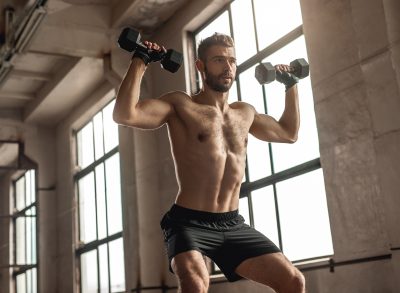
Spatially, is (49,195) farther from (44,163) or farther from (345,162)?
(345,162)

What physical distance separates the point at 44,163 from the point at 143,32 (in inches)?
159

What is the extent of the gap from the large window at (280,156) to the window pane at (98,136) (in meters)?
3.43

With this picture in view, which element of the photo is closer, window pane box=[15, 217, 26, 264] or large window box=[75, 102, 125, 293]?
large window box=[75, 102, 125, 293]

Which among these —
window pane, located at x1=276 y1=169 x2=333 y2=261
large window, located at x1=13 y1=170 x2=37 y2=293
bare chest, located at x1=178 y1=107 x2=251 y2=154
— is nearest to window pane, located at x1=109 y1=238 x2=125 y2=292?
large window, located at x1=13 y1=170 x2=37 y2=293

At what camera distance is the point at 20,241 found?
1173 cm

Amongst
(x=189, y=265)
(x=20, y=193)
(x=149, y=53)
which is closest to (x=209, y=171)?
(x=189, y=265)

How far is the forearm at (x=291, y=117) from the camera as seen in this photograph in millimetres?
2977

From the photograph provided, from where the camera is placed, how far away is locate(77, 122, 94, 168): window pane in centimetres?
927

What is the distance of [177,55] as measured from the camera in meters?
2.66

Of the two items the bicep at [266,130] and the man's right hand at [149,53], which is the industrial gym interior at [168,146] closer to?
the bicep at [266,130]

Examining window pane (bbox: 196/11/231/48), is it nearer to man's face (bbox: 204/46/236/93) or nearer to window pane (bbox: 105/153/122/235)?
window pane (bbox: 105/153/122/235)

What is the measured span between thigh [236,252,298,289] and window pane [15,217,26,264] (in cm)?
977

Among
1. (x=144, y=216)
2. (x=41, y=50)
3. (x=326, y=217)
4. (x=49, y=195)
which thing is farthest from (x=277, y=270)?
(x=49, y=195)

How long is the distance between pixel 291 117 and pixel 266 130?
161mm
